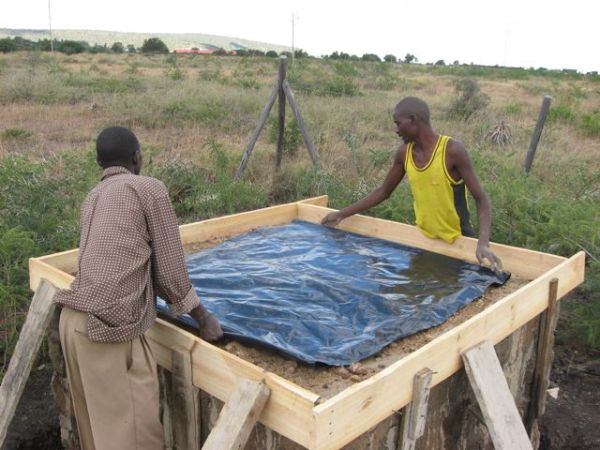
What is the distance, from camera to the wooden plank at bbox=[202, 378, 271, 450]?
1.95 metres

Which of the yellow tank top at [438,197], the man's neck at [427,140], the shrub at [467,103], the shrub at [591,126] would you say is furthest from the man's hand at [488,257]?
the shrub at [467,103]

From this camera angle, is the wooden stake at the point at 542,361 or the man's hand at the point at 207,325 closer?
the man's hand at the point at 207,325

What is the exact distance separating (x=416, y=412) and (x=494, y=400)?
1.38 feet

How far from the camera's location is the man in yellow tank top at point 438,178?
3.41 m

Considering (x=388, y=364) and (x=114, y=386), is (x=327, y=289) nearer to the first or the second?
(x=388, y=364)

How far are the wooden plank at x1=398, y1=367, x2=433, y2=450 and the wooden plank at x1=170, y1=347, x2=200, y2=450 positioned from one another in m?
0.87

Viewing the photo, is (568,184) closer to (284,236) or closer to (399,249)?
(399,249)

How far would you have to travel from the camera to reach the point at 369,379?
6.50ft

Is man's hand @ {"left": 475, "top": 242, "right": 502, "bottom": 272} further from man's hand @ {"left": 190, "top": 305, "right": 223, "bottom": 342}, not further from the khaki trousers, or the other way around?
the khaki trousers

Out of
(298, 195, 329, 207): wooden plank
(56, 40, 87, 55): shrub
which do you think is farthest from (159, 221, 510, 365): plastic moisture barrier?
(56, 40, 87, 55): shrub

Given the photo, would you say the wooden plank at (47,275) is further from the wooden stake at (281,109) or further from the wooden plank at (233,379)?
the wooden stake at (281,109)

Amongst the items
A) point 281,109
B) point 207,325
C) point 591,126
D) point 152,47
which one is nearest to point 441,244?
point 207,325

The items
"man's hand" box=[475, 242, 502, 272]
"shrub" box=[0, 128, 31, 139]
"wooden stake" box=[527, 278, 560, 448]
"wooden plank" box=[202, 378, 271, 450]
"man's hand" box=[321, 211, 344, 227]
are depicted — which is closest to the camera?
"wooden plank" box=[202, 378, 271, 450]

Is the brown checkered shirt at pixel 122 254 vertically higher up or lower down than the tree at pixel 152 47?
lower down
